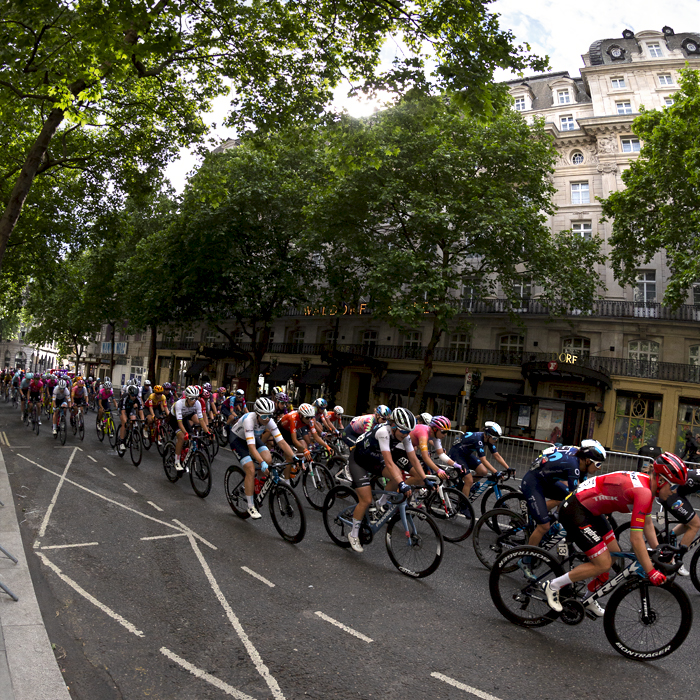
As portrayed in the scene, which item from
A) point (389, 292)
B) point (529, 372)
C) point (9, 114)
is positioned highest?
point (9, 114)

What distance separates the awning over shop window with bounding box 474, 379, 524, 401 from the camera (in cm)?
2847

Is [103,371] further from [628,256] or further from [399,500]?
[399,500]

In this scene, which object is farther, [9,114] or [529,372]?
[529,372]

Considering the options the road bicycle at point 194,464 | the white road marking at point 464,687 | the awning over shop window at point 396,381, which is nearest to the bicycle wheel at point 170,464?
the road bicycle at point 194,464

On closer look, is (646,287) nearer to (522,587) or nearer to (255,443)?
Answer: (255,443)

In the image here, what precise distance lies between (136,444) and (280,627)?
9.53 metres

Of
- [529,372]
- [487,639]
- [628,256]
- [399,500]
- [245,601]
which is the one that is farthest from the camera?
[529,372]

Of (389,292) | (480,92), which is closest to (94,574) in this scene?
(480,92)

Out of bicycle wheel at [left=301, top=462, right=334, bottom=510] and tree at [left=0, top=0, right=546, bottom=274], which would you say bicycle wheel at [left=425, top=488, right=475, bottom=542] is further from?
tree at [left=0, top=0, right=546, bottom=274]

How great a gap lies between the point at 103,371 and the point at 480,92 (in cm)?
6974

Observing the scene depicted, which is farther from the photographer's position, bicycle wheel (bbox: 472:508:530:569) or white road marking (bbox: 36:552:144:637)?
bicycle wheel (bbox: 472:508:530:569)

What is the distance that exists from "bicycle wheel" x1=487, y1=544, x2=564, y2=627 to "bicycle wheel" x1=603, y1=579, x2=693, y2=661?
51cm

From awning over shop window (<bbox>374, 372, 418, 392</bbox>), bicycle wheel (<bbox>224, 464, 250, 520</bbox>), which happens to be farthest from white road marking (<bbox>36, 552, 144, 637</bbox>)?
awning over shop window (<bbox>374, 372, 418, 392</bbox>)

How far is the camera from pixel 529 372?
27688 mm
